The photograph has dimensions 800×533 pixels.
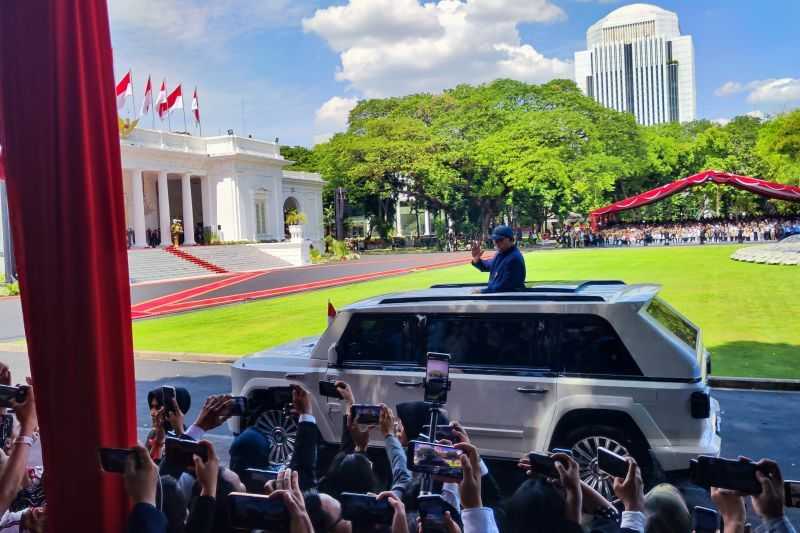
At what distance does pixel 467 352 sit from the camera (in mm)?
4996

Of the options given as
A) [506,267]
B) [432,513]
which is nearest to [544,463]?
[432,513]

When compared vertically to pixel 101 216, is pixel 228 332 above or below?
below

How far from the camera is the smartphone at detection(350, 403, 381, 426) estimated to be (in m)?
2.79

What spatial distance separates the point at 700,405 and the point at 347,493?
3003 mm

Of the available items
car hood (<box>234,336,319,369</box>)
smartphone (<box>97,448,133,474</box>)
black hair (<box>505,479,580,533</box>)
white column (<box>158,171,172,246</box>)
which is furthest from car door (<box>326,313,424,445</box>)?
white column (<box>158,171,172,246</box>)

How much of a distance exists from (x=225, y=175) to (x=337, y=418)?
38194 millimetres

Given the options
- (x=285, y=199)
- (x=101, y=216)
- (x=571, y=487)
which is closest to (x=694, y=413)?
(x=571, y=487)

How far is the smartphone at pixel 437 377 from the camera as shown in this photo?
3248 mm

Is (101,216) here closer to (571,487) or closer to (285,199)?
(571,487)

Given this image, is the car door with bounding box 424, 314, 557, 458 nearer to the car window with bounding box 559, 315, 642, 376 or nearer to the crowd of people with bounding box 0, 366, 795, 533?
the car window with bounding box 559, 315, 642, 376

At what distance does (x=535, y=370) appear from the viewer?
470cm

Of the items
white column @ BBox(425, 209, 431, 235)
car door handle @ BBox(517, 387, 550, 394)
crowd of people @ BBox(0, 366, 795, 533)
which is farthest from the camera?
white column @ BBox(425, 209, 431, 235)

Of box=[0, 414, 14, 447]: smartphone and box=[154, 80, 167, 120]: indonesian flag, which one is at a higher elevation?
box=[154, 80, 167, 120]: indonesian flag

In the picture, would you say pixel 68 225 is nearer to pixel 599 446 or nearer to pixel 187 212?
pixel 599 446
